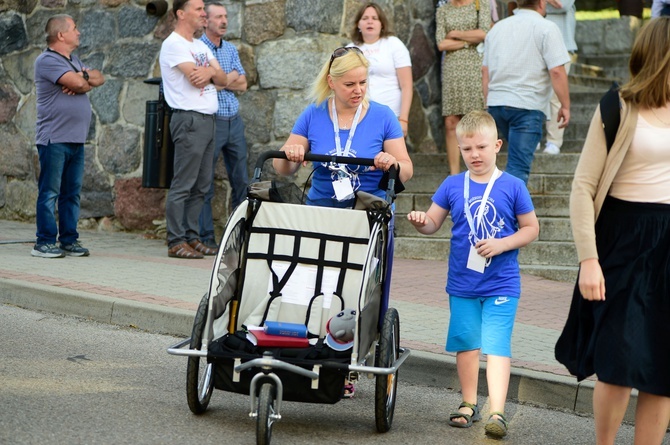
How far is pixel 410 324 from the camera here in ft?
23.5

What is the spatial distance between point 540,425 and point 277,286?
4.77 ft

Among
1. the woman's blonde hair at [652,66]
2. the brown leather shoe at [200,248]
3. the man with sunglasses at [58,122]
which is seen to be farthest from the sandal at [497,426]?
the man with sunglasses at [58,122]

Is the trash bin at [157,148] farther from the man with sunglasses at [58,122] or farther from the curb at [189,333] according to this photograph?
the curb at [189,333]

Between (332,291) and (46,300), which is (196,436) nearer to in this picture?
(332,291)

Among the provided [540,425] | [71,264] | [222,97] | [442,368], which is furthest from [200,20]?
[540,425]

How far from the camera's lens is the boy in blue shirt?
5.11 meters

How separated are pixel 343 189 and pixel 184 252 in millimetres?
4632

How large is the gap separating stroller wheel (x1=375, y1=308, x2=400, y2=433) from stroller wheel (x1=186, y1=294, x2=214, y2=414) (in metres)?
0.76

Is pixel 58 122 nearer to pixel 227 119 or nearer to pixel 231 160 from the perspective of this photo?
pixel 227 119

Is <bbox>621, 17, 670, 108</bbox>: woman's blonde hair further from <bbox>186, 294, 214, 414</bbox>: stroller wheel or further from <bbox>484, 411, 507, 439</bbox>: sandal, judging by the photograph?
<bbox>186, 294, 214, 414</bbox>: stroller wheel

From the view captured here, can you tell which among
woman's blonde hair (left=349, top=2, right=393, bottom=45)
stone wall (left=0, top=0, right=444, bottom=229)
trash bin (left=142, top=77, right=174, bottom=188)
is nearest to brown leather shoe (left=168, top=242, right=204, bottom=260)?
trash bin (left=142, top=77, right=174, bottom=188)

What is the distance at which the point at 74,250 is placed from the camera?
32.0ft

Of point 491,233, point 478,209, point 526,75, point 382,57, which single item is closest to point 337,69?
point 478,209

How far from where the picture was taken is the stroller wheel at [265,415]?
446 centimetres
